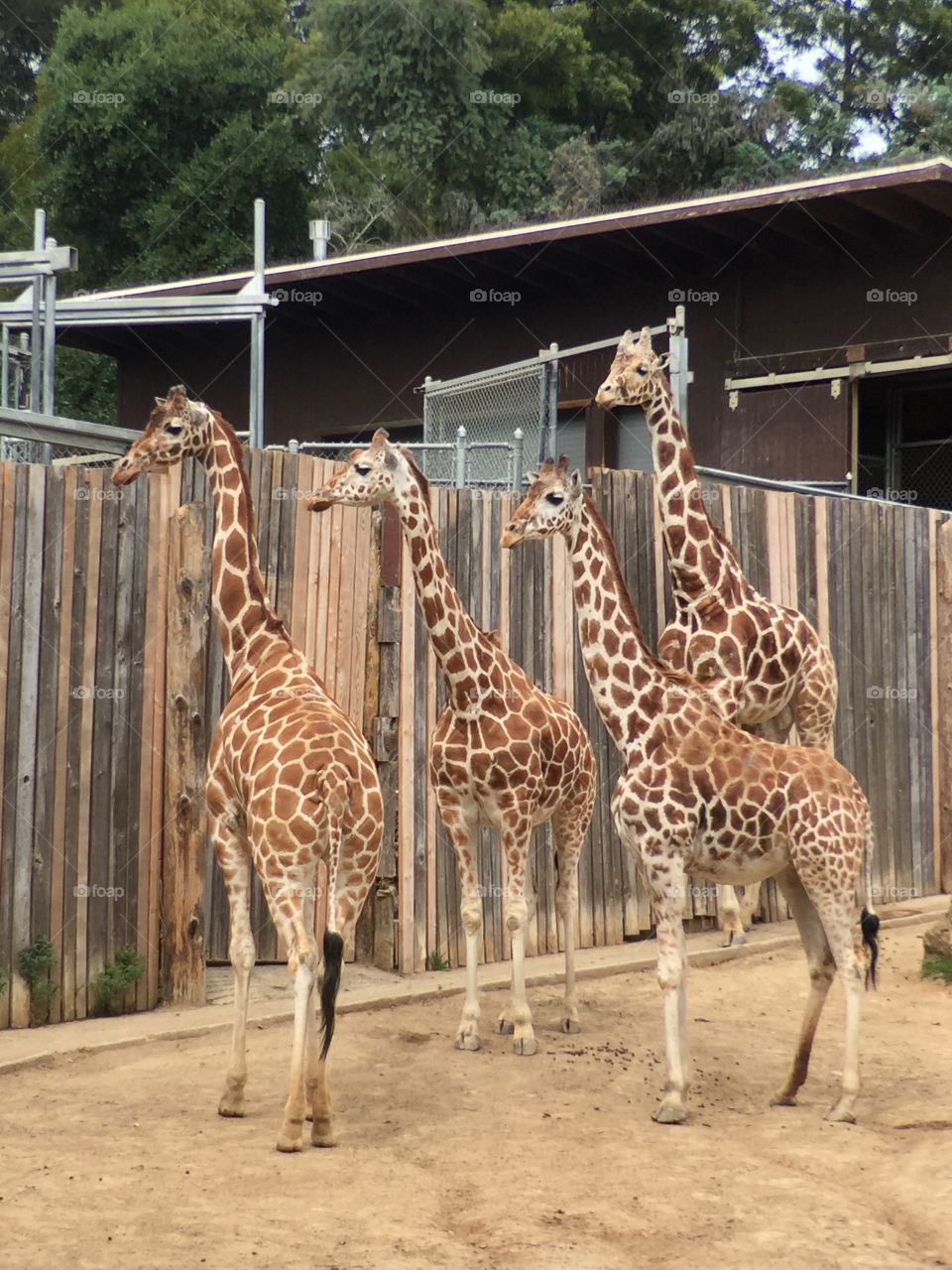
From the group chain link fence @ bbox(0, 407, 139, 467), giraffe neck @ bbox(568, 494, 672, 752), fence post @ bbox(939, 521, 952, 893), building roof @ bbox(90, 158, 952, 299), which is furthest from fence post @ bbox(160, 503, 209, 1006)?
building roof @ bbox(90, 158, 952, 299)

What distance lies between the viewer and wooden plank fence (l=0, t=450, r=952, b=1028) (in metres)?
7.07

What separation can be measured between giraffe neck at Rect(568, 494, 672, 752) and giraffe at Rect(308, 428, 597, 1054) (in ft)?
1.92

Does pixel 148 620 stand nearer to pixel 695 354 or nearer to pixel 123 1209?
pixel 123 1209

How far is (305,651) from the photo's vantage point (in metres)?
7.98

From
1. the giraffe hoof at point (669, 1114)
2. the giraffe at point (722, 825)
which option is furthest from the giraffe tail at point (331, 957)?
the giraffe hoof at point (669, 1114)

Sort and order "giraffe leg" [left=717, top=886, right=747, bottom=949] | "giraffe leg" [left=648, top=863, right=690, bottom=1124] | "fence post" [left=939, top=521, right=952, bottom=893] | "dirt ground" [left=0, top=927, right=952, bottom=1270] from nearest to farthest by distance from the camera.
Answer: "dirt ground" [left=0, top=927, right=952, bottom=1270] → "giraffe leg" [left=648, top=863, right=690, bottom=1124] → "giraffe leg" [left=717, top=886, right=747, bottom=949] → "fence post" [left=939, top=521, right=952, bottom=893]

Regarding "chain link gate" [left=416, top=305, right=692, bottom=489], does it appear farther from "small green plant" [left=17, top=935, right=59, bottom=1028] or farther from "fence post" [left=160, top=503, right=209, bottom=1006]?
"small green plant" [left=17, top=935, right=59, bottom=1028]

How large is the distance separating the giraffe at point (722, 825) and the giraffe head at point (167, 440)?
6.57 feet

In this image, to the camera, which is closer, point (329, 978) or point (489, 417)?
point (329, 978)

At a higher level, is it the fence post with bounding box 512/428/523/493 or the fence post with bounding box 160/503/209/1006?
the fence post with bounding box 512/428/523/493

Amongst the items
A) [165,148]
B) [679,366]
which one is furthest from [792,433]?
[165,148]

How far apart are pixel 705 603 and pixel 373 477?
6.69 feet

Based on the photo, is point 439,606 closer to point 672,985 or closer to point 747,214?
point 672,985

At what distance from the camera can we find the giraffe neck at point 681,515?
7988mm
